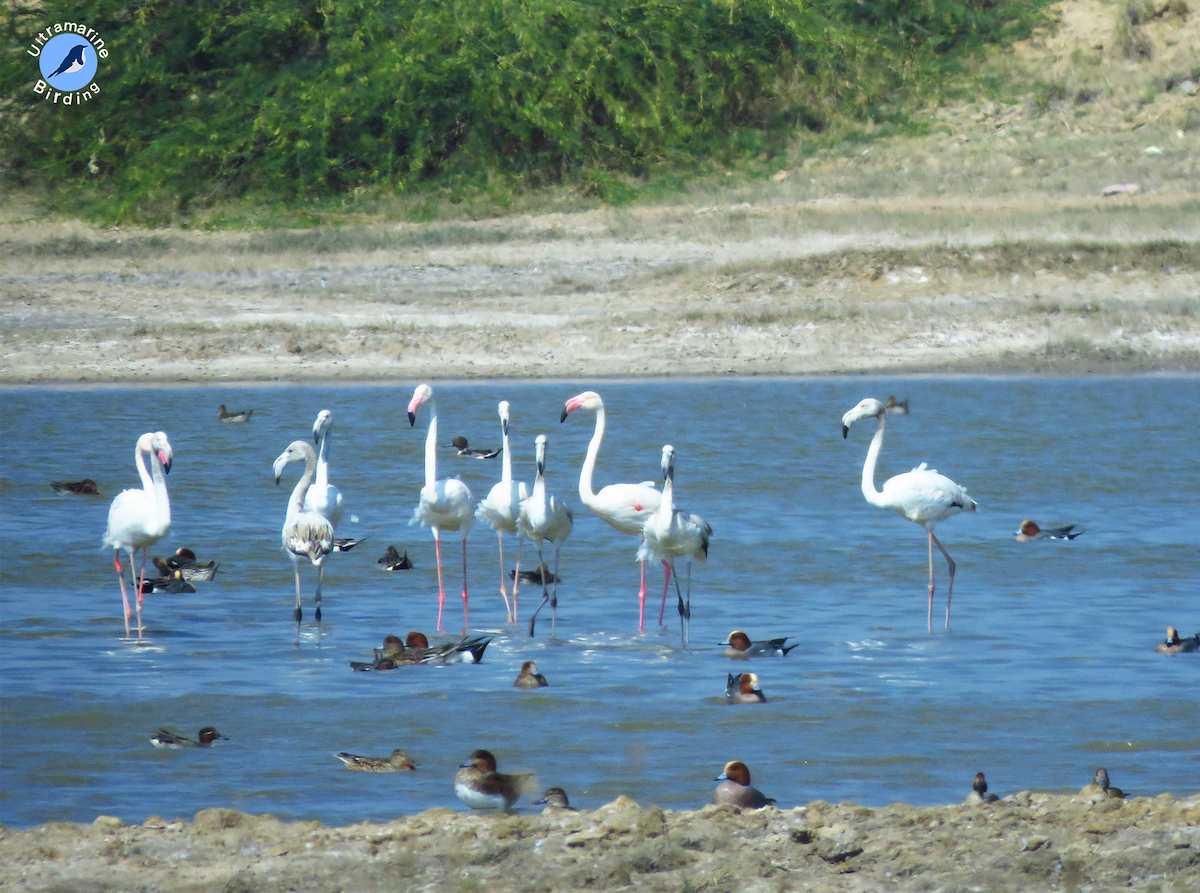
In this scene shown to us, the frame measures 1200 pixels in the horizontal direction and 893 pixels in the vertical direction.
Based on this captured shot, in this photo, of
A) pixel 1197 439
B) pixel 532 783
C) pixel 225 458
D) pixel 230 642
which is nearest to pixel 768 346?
pixel 1197 439

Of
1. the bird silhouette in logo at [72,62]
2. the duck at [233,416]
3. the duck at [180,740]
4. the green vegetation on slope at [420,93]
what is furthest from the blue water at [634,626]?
the bird silhouette in logo at [72,62]

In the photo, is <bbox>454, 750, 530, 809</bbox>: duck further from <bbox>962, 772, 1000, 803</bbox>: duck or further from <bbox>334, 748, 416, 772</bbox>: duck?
<bbox>962, 772, 1000, 803</bbox>: duck

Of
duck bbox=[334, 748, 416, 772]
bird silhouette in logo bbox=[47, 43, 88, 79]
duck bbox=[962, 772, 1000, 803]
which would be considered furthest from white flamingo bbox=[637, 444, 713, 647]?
bird silhouette in logo bbox=[47, 43, 88, 79]

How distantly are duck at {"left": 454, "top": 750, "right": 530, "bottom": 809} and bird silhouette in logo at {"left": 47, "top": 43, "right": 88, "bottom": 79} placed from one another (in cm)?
2751

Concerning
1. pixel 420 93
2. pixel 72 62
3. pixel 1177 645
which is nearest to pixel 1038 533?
pixel 1177 645

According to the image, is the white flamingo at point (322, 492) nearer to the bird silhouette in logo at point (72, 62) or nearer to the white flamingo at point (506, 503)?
the white flamingo at point (506, 503)

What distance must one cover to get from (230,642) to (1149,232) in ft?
55.6

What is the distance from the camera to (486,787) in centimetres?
592

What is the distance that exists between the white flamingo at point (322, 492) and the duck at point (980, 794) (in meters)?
4.84

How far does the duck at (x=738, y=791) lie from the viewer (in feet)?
19.1

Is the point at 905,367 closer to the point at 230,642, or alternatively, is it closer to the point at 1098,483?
the point at 1098,483

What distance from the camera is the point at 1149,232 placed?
2281 centimetres

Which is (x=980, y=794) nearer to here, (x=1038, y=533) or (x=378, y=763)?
(x=378, y=763)

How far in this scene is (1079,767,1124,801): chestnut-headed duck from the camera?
18.7ft
